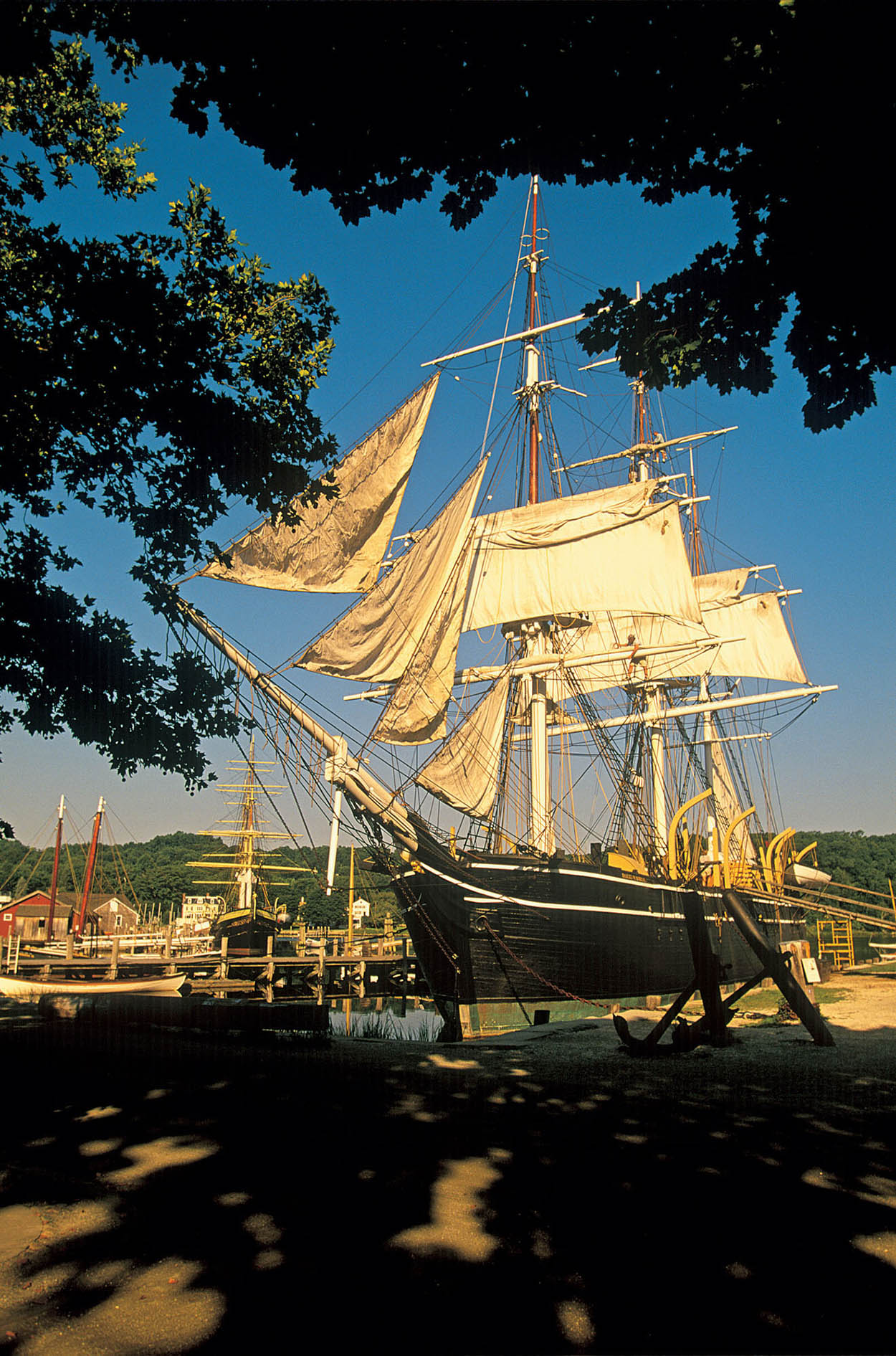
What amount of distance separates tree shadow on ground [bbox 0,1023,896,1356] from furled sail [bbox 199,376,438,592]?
15.5m

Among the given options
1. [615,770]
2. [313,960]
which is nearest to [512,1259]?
[313,960]

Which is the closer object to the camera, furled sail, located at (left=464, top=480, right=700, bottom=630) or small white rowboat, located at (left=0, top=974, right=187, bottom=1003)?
small white rowboat, located at (left=0, top=974, right=187, bottom=1003)

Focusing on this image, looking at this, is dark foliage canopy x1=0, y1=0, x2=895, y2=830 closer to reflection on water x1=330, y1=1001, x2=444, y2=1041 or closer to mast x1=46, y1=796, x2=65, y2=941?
reflection on water x1=330, y1=1001, x2=444, y2=1041

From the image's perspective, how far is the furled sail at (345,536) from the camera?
71.9 ft

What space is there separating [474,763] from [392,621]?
11826mm

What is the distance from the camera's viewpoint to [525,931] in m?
19.8

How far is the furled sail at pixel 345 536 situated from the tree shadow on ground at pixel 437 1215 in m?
15.5

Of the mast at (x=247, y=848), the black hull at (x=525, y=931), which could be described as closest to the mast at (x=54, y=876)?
the mast at (x=247, y=848)

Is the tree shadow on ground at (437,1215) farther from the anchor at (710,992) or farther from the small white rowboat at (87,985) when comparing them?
the small white rowboat at (87,985)

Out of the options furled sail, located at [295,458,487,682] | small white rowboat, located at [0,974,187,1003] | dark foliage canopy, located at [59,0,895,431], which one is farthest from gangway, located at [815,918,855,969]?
dark foliage canopy, located at [59,0,895,431]

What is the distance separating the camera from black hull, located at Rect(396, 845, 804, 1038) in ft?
62.6

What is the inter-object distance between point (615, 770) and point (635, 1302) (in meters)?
26.5

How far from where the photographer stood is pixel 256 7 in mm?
4480

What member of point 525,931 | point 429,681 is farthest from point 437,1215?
point 429,681
